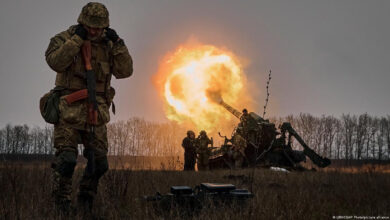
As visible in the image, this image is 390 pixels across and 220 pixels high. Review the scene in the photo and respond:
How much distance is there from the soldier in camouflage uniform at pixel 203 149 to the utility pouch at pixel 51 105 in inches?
518

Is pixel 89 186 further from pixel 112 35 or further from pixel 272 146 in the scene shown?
pixel 272 146

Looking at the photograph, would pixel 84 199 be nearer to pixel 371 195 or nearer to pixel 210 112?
pixel 371 195

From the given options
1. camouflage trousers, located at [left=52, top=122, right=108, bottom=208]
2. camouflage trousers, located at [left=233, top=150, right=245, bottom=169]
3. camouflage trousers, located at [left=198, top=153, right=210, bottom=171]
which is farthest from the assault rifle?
camouflage trousers, located at [left=198, top=153, right=210, bottom=171]

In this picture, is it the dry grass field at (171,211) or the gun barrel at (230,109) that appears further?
the gun barrel at (230,109)

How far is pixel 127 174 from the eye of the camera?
4.73 metres

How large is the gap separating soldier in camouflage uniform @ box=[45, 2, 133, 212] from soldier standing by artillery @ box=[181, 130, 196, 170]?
11957 millimetres

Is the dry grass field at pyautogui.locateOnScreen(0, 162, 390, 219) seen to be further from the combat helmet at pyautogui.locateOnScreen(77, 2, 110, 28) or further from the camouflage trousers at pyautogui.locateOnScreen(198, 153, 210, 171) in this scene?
the camouflage trousers at pyautogui.locateOnScreen(198, 153, 210, 171)

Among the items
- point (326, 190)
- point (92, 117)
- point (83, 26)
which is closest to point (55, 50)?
point (83, 26)

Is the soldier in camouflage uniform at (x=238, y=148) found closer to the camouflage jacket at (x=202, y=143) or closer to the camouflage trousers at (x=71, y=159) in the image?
the camouflage jacket at (x=202, y=143)

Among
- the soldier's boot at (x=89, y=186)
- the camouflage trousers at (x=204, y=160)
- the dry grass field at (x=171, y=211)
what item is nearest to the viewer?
the dry grass field at (x=171, y=211)

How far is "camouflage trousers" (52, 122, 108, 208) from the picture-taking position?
3846mm

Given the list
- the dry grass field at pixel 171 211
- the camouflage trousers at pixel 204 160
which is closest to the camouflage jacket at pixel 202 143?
the camouflage trousers at pixel 204 160

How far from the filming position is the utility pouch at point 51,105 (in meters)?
3.93

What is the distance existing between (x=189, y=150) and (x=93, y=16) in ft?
41.9
